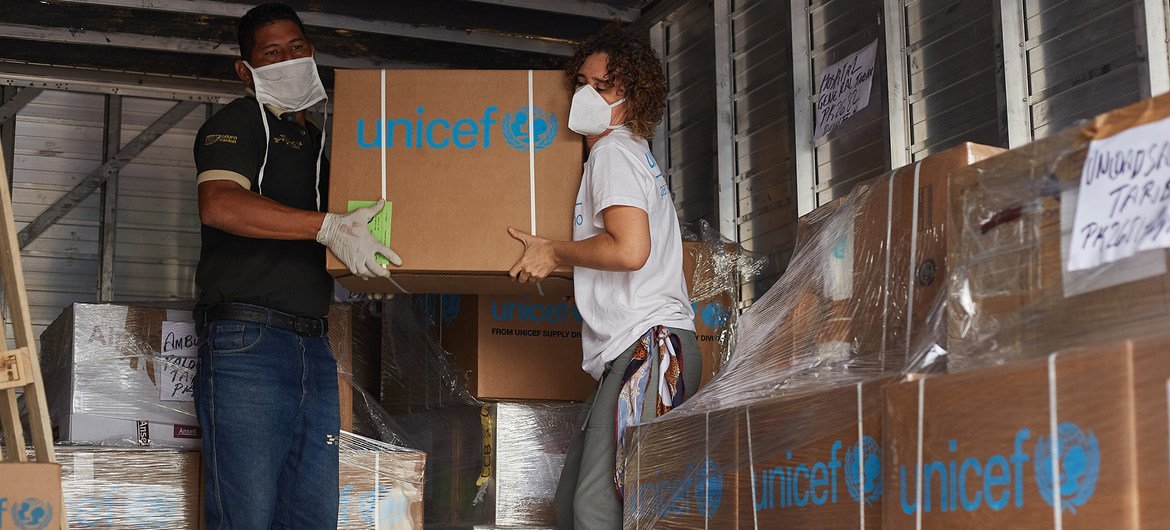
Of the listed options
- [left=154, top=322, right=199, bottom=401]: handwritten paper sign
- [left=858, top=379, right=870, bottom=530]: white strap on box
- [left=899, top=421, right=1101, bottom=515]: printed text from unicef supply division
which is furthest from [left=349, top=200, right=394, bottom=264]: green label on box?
[left=899, top=421, right=1101, bottom=515]: printed text from unicef supply division

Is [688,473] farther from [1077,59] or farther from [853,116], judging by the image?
[853,116]

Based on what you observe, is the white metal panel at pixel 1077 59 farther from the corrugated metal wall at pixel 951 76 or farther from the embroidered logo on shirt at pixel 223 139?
the embroidered logo on shirt at pixel 223 139

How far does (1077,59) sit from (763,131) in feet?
5.02

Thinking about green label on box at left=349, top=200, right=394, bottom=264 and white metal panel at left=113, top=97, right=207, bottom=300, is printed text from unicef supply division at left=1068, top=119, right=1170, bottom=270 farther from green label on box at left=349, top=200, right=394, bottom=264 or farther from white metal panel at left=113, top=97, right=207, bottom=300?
white metal panel at left=113, top=97, right=207, bottom=300

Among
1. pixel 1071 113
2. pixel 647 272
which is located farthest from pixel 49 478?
pixel 1071 113

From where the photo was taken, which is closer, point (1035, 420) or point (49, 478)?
point (1035, 420)

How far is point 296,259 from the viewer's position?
3082mm

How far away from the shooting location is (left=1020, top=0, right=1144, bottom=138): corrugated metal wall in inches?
104

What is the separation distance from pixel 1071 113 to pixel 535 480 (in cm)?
206

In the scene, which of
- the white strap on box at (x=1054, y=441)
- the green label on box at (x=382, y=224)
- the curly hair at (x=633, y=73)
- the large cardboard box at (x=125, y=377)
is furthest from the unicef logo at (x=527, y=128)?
the white strap on box at (x=1054, y=441)

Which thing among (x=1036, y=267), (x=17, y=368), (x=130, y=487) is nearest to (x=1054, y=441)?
(x=1036, y=267)

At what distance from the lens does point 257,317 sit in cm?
293

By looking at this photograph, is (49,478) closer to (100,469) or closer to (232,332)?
(232,332)

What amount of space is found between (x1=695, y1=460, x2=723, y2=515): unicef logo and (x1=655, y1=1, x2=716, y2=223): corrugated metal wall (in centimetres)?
221
